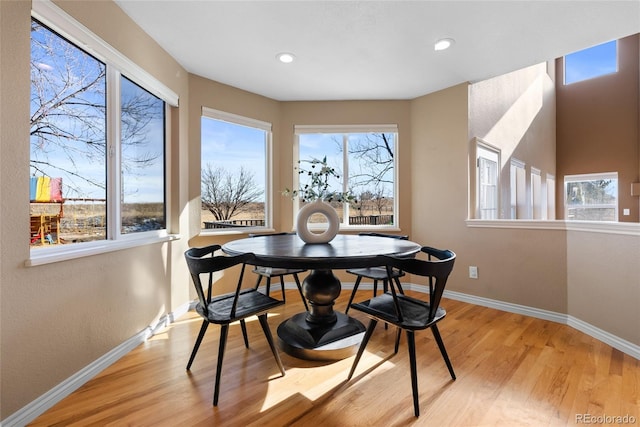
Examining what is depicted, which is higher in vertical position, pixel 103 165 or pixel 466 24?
pixel 466 24

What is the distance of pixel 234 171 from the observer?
11.4ft

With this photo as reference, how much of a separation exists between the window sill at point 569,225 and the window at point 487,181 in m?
0.33

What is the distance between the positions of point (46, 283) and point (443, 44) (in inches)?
127

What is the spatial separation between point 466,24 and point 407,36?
1.41ft

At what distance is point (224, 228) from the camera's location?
11.1 ft

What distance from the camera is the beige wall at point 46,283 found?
1.35 metres

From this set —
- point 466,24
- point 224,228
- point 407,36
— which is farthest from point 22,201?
point 466,24

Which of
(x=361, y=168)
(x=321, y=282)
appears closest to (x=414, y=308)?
(x=321, y=282)

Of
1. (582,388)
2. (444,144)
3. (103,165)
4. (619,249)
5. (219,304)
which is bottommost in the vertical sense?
(582,388)

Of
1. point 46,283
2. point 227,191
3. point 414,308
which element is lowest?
point 414,308

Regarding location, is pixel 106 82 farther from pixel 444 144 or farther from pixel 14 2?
pixel 444 144

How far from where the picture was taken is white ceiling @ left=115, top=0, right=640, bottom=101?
203cm

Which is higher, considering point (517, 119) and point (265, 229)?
point (517, 119)

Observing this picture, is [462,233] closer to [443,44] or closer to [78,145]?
[443,44]
